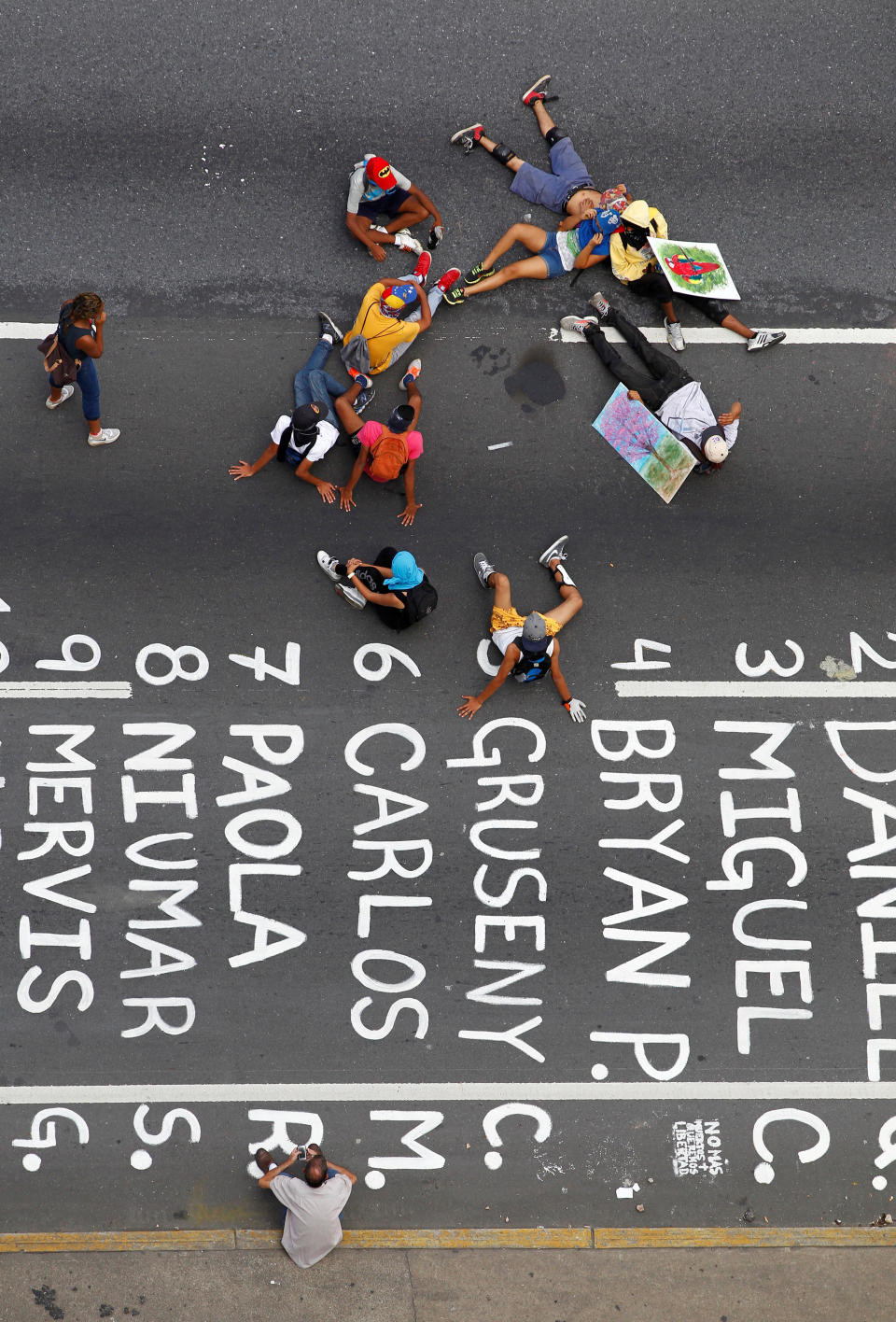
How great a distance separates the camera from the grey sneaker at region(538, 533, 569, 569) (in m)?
9.05

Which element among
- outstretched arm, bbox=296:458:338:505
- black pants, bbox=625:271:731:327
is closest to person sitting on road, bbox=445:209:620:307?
black pants, bbox=625:271:731:327

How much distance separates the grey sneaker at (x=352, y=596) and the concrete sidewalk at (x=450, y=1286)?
16.6 feet

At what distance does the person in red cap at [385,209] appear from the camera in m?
9.06

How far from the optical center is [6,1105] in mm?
8359

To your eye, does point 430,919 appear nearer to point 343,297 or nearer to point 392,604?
point 392,604

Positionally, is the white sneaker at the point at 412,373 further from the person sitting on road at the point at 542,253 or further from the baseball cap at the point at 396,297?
the person sitting on road at the point at 542,253

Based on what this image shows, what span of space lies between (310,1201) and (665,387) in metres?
7.12

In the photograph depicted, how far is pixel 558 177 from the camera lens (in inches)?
375

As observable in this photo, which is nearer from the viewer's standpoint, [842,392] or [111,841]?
[111,841]

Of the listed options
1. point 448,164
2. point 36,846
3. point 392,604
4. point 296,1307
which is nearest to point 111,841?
point 36,846

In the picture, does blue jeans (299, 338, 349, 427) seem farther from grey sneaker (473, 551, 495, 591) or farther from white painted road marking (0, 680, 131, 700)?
white painted road marking (0, 680, 131, 700)

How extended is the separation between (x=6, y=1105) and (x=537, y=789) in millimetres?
4841

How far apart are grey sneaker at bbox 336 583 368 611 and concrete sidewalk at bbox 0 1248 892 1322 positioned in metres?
5.05

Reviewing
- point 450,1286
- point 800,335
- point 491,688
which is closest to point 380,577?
point 491,688
